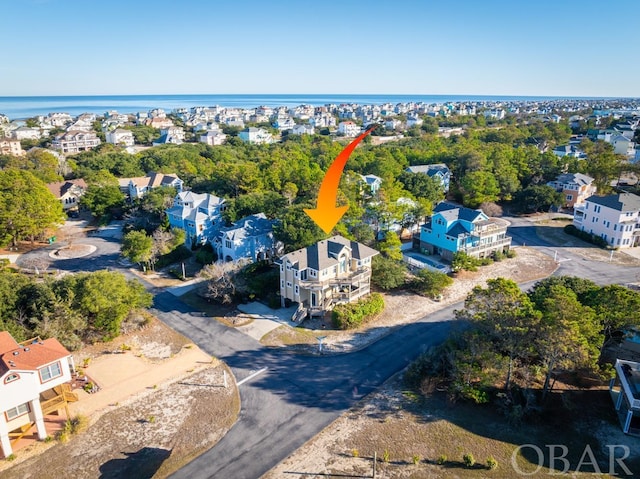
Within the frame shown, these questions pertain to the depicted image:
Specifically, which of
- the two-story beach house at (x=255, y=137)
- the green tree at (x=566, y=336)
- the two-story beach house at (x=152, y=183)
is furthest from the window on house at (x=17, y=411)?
the two-story beach house at (x=255, y=137)

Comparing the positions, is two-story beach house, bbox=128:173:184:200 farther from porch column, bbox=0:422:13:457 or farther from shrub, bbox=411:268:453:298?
porch column, bbox=0:422:13:457

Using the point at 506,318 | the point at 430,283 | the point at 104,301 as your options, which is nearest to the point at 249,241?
the point at 104,301

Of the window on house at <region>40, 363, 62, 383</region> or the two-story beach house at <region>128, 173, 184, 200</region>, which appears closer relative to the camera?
the window on house at <region>40, 363, 62, 383</region>

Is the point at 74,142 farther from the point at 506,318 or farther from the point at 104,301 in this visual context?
the point at 506,318

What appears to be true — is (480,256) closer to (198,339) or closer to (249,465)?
(198,339)

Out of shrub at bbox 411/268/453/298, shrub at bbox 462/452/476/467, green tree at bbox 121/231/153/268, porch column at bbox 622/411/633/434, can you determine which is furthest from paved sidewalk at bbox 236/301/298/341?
porch column at bbox 622/411/633/434

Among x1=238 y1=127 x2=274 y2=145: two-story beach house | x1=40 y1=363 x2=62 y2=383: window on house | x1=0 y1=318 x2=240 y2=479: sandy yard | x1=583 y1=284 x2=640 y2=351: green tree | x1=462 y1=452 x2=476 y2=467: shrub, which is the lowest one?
x1=0 y1=318 x2=240 y2=479: sandy yard

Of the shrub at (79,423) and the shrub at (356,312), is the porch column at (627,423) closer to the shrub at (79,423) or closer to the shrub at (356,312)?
the shrub at (356,312)
